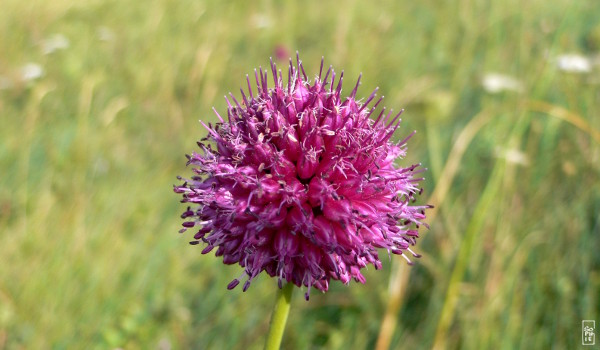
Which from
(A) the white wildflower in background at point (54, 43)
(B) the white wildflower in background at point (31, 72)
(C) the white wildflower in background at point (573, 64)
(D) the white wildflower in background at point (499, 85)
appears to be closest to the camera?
(C) the white wildflower in background at point (573, 64)

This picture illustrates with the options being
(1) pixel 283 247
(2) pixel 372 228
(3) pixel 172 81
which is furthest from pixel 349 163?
(3) pixel 172 81

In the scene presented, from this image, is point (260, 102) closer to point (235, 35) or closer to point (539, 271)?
point (539, 271)

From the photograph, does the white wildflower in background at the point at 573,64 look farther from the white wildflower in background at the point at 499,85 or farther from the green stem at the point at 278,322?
the green stem at the point at 278,322

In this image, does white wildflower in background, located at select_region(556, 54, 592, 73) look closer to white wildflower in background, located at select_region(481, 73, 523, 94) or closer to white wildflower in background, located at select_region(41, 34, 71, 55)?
white wildflower in background, located at select_region(481, 73, 523, 94)

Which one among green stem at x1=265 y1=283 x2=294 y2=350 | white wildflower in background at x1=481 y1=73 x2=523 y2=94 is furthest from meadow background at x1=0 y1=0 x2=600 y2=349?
green stem at x1=265 y1=283 x2=294 y2=350

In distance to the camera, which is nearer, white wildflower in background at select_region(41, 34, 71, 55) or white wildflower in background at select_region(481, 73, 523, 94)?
white wildflower in background at select_region(481, 73, 523, 94)

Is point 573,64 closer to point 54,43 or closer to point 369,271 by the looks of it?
point 369,271

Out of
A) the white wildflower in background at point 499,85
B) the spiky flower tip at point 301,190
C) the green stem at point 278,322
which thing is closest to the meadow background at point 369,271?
the white wildflower in background at point 499,85
